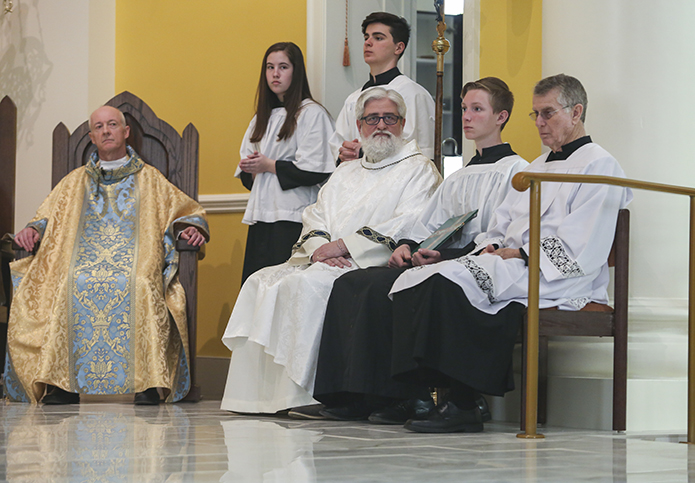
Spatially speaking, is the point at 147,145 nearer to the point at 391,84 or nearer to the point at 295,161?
the point at 295,161

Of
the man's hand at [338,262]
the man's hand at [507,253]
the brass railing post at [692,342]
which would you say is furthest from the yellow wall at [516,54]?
the brass railing post at [692,342]

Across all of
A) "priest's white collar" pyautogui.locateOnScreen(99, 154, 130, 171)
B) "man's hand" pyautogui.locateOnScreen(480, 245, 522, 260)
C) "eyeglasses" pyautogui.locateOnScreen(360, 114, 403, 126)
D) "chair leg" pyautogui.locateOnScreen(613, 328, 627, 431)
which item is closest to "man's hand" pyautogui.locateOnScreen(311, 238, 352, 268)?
"eyeglasses" pyautogui.locateOnScreen(360, 114, 403, 126)

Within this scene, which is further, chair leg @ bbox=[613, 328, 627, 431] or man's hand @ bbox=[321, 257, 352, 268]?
man's hand @ bbox=[321, 257, 352, 268]

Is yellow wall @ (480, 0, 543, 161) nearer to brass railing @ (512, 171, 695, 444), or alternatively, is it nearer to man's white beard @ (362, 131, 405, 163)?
man's white beard @ (362, 131, 405, 163)

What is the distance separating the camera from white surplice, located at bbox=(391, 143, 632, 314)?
3504mm

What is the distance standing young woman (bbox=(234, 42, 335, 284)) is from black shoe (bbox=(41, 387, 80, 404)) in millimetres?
1158

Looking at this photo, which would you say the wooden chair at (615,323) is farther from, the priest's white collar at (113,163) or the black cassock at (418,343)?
the priest's white collar at (113,163)

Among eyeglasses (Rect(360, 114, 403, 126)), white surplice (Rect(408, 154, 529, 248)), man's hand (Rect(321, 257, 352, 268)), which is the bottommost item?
man's hand (Rect(321, 257, 352, 268))

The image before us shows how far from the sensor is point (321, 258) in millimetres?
4469

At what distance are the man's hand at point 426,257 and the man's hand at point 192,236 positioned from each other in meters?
1.71

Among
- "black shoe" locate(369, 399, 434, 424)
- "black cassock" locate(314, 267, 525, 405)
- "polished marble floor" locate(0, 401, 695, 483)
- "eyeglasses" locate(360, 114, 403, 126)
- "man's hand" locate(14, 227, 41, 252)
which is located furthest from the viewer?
"man's hand" locate(14, 227, 41, 252)

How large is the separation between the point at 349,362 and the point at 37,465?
1.73m

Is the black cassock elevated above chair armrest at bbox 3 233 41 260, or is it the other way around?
chair armrest at bbox 3 233 41 260

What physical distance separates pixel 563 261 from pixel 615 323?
30cm
